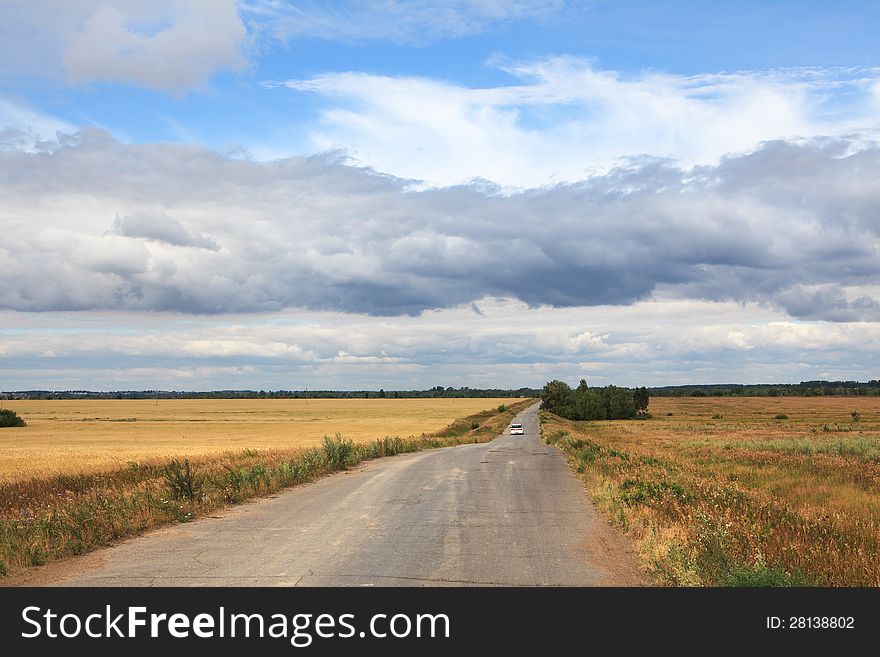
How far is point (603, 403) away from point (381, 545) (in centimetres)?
13512

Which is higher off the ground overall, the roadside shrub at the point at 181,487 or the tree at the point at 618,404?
the roadside shrub at the point at 181,487

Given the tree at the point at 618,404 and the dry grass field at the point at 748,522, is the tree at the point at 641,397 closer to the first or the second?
the tree at the point at 618,404

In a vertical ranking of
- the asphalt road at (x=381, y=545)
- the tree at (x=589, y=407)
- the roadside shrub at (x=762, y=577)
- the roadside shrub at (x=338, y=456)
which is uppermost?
the roadside shrub at (x=762, y=577)

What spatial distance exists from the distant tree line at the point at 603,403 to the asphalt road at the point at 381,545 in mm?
124009

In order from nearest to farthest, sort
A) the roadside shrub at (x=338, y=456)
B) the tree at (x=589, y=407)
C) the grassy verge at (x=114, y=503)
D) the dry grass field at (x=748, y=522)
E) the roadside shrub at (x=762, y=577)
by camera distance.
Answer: the roadside shrub at (x=762, y=577) < the dry grass field at (x=748, y=522) < the grassy verge at (x=114, y=503) < the roadside shrub at (x=338, y=456) < the tree at (x=589, y=407)

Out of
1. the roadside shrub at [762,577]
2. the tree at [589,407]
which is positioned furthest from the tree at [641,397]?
the roadside shrub at [762,577]

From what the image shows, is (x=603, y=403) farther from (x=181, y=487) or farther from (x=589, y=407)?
(x=181, y=487)

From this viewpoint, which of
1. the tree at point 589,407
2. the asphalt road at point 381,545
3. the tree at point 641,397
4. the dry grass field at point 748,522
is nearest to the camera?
the dry grass field at point 748,522

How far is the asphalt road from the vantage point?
9438 millimetres

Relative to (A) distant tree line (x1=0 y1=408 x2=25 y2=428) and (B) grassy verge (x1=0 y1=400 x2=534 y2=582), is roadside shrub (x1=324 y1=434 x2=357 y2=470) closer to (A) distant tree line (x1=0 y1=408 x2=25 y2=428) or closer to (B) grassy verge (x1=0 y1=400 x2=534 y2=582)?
(B) grassy verge (x1=0 y1=400 x2=534 y2=582)

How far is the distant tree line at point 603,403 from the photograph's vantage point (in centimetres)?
13962

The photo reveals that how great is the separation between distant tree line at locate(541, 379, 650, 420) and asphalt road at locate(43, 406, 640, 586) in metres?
124
